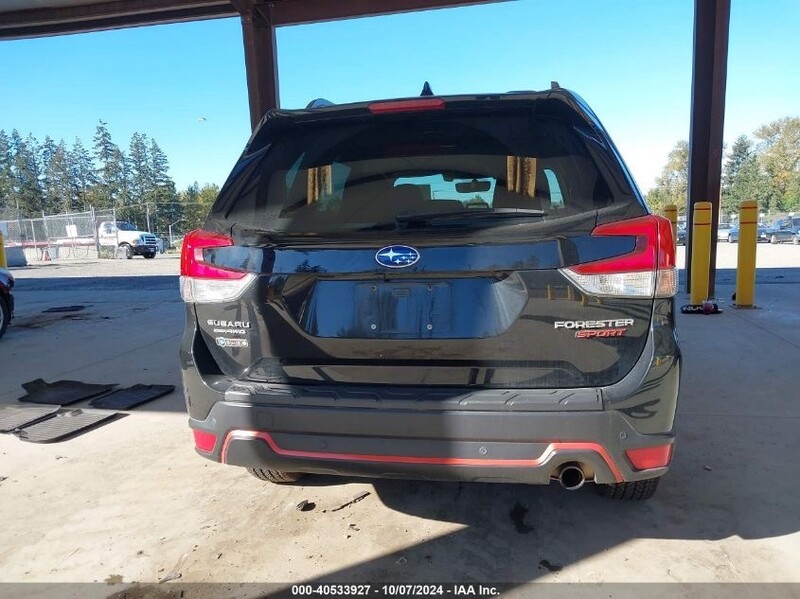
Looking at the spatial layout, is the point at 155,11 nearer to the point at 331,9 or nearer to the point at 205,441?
the point at 331,9

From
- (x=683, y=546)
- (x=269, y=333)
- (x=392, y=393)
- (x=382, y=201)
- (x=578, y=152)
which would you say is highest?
(x=578, y=152)

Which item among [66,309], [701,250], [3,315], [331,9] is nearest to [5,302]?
[3,315]

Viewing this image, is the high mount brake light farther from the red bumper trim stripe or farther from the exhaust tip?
the exhaust tip

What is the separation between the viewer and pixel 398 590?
2152 millimetres

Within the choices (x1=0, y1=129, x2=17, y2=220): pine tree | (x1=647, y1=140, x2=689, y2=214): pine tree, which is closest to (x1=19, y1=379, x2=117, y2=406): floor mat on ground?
(x1=647, y1=140, x2=689, y2=214): pine tree

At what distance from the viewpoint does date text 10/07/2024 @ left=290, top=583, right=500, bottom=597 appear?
213 cm

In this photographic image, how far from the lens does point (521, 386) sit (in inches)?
77.8

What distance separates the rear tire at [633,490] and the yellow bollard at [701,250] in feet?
21.3

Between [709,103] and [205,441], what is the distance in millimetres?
9779

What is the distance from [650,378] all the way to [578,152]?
886 mm

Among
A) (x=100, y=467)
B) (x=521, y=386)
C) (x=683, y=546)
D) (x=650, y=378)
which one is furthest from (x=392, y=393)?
(x=100, y=467)

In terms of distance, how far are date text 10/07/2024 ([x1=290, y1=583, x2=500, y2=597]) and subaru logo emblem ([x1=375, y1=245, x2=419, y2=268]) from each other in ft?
4.19

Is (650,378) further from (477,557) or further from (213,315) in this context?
(213,315)

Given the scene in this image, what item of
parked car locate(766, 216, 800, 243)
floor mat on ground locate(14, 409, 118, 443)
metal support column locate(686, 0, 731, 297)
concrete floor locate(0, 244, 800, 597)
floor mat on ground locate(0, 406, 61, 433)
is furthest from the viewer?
parked car locate(766, 216, 800, 243)
